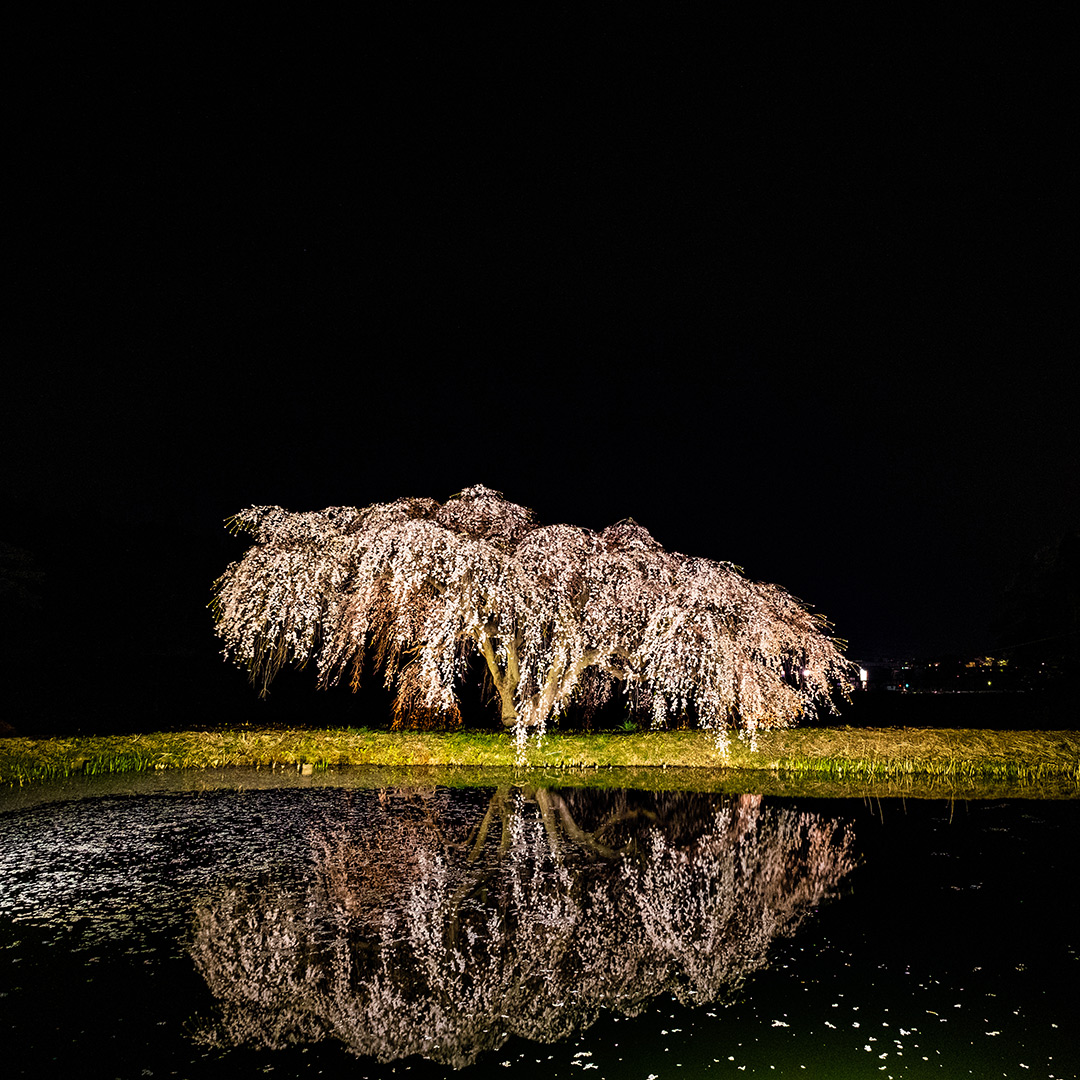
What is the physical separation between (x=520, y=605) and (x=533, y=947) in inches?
331

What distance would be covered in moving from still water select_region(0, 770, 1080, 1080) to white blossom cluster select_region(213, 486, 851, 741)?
3923 millimetres

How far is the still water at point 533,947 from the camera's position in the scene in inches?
177

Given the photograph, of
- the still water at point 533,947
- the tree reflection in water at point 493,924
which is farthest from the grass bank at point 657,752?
the tree reflection in water at point 493,924

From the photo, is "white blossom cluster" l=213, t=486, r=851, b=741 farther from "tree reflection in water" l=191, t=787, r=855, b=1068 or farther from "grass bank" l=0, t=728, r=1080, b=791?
"tree reflection in water" l=191, t=787, r=855, b=1068

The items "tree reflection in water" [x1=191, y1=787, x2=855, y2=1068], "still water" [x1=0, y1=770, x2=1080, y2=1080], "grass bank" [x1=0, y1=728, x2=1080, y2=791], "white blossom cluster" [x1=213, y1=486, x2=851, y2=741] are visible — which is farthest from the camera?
"grass bank" [x1=0, y1=728, x2=1080, y2=791]

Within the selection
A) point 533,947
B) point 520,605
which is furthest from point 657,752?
point 533,947

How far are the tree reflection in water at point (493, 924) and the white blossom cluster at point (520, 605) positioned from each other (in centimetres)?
395

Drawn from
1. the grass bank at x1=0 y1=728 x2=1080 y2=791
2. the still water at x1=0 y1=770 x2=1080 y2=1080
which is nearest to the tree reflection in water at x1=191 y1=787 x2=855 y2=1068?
the still water at x1=0 y1=770 x2=1080 y2=1080

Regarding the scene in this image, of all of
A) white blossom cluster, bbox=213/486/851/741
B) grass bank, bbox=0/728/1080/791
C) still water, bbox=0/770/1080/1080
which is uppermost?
white blossom cluster, bbox=213/486/851/741

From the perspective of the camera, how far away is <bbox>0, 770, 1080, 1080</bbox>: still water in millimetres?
4492

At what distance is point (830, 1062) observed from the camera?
14.3 feet

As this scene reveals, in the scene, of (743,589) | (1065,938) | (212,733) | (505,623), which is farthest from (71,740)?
(1065,938)

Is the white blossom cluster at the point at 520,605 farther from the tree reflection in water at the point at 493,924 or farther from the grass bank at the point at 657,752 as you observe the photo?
the tree reflection in water at the point at 493,924

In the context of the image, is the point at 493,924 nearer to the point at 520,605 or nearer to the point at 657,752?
the point at 520,605
